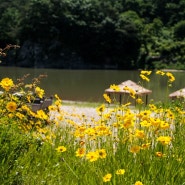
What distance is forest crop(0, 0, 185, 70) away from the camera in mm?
51562

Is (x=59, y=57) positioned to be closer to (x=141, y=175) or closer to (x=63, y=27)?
(x=63, y=27)

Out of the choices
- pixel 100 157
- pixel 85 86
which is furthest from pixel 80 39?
pixel 100 157

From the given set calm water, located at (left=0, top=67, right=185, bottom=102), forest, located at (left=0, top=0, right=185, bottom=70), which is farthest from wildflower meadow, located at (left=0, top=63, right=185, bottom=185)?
forest, located at (left=0, top=0, right=185, bottom=70)

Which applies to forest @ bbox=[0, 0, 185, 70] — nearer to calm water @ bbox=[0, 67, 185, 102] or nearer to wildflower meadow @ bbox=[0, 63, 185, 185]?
calm water @ bbox=[0, 67, 185, 102]

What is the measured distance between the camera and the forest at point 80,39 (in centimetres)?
5156

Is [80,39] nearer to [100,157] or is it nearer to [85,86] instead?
[85,86]

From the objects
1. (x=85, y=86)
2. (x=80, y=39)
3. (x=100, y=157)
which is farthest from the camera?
(x=80, y=39)

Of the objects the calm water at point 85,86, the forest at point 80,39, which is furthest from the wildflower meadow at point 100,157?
the forest at point 80,39

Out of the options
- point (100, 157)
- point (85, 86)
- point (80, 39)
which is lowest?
point (85, 86)

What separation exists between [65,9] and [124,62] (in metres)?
10.3

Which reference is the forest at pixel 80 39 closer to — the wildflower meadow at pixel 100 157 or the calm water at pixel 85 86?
the calm water at pixel 85 86

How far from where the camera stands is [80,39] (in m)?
54.3

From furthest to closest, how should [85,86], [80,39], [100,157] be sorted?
[80,39] < [85,86] < [100,157]

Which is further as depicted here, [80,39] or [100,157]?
[80,39]
